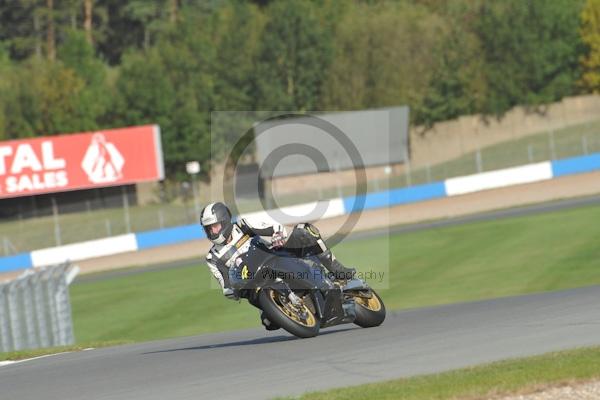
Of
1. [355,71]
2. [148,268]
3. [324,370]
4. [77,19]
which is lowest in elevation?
[148,268]

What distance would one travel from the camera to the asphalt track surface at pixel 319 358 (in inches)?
398

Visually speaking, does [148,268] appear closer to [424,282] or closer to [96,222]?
[96,222]

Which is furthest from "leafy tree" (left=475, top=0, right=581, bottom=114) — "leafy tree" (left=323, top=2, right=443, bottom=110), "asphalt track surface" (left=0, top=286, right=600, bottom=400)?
"asphalt track surface" (left=0, top=286, right=600, bottom=400)

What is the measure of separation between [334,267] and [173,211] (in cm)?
3172

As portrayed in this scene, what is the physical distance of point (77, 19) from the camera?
98.1 meters

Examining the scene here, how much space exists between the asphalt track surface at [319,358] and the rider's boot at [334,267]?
2.18ft

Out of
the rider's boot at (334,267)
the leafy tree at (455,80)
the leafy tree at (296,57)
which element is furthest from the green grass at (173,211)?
the rider's boot at (334,267)

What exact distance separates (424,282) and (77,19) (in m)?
77.8

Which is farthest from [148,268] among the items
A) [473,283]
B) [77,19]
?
[77,19]

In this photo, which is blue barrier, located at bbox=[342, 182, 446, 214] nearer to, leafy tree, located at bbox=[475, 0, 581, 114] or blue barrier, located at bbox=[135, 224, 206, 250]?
blue barrier, located at bbox=[135, 224, 206, 250]

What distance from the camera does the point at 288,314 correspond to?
41.2 feet

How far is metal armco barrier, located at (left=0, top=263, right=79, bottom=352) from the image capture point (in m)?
21.2

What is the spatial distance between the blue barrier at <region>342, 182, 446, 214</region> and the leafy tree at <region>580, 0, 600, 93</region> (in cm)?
2838

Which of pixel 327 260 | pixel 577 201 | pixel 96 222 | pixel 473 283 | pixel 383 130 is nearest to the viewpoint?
pixel 327 260
